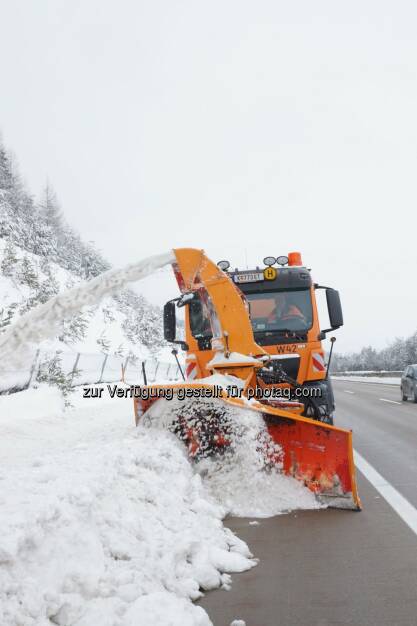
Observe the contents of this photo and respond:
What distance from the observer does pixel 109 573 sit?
2.85m

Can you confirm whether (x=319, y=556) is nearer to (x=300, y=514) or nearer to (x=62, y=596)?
(x=300, y=514)

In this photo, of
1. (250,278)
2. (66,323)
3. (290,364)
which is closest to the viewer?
(290,364)

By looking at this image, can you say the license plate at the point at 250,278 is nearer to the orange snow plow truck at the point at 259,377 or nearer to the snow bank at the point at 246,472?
the orange snow plow truck at the point at 259,377

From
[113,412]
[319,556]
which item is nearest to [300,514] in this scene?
[319,556]

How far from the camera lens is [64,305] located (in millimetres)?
5238

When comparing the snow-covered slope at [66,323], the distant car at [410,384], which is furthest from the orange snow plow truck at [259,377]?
the distant car at [410,384]

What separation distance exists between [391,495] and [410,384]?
13610 mm

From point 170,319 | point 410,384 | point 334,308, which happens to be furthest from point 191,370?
point 410,384

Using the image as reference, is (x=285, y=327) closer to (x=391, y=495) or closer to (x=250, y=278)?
(x=250, y=278)

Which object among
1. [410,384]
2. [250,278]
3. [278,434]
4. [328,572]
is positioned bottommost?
[328,572]

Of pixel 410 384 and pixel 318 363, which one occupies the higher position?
pixel 318 363

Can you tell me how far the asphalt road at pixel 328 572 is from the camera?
2.77m

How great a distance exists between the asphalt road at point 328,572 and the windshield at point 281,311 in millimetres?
2886

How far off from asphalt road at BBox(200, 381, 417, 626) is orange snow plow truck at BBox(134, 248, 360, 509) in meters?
0.53
